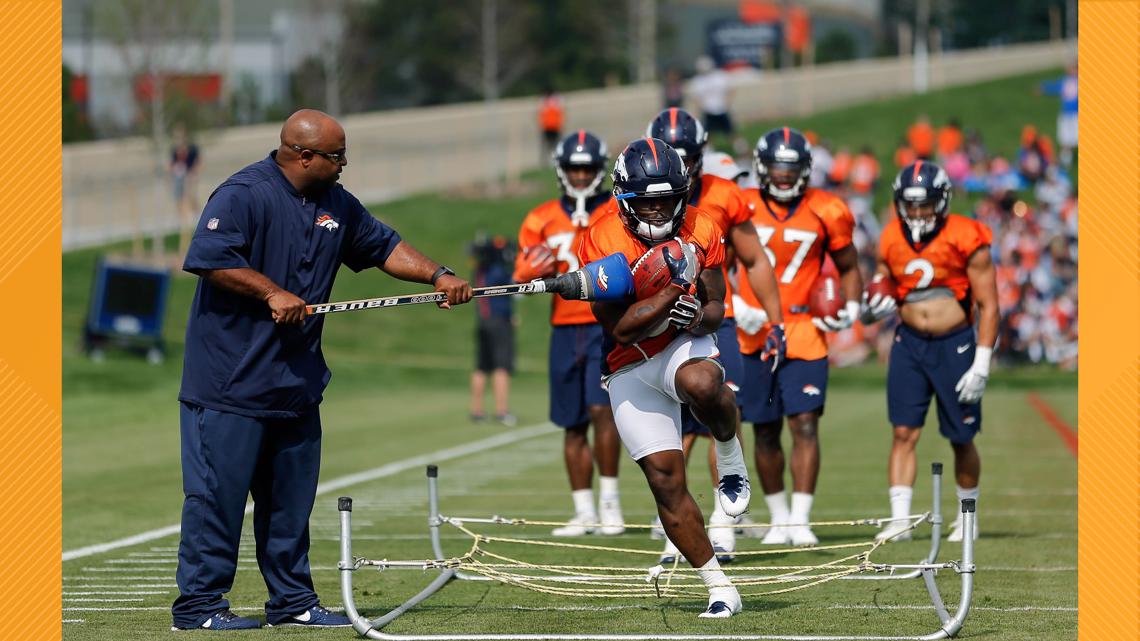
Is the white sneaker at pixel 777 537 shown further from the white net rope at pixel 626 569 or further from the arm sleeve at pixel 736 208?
the arm sleeve at pixel 736 208

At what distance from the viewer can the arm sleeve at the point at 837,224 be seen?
9.93 metres

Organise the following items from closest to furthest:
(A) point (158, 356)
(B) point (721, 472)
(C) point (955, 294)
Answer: (B) point (721, 472) → (C) point (955, 294) → (A) point (158, 356)

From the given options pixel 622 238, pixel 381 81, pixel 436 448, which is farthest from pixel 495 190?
pixel 622 238

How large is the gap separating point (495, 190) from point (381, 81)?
16030mm

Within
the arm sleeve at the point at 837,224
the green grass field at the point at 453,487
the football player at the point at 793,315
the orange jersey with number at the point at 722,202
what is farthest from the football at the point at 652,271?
the arm sleeve at the point at 837,224

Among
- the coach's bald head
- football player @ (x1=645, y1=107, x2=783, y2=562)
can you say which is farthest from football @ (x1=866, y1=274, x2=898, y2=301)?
the coach's bald head

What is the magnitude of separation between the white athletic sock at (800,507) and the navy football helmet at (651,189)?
306cm

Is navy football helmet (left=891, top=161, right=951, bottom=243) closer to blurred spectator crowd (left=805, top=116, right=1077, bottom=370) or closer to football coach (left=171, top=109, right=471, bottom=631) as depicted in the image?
football coach (left=171, top=109, right=471, bottom=631)

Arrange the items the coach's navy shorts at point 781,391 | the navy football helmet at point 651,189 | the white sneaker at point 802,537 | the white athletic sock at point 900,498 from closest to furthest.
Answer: the navy football helmet at point 651,189 < the white sneaker at point 802,537 < the coach's navy shorts at point 781,391 < the white athletic sock at point 900,498

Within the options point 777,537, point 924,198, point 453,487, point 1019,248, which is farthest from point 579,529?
point 1019,248

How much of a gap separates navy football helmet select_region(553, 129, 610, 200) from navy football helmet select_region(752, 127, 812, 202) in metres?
0.98

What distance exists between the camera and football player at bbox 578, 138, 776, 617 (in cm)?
695

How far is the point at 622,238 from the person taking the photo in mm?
7176

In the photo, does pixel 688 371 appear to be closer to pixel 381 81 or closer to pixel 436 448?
pixel 436 448
